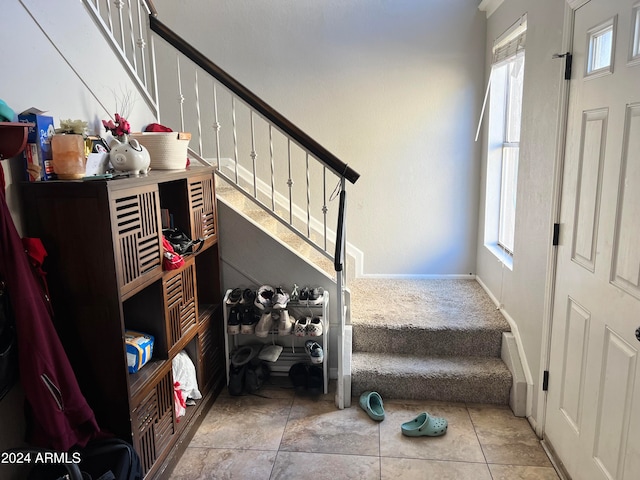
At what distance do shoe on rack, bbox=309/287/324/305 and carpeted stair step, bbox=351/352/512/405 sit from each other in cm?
46

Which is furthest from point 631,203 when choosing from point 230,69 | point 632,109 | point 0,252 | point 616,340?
point 230,69

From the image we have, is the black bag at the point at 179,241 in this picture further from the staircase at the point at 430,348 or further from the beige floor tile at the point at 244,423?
the staircase at the point at 430,348

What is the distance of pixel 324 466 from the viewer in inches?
90.7

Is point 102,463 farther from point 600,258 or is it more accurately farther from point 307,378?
point 600,258

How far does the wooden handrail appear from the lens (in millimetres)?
2736

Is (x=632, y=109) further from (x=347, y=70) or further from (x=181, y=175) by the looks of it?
(x=347, y=70)

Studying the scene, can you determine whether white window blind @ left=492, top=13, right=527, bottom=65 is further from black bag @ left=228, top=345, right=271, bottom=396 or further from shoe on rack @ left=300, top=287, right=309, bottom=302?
black bag @ left=228, top=345, right=271, bottom=396

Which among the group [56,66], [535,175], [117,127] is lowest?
[535,175]

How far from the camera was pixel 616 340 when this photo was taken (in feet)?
5.84

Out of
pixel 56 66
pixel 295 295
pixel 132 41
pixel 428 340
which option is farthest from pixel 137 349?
pixel 428 340

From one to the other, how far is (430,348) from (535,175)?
1.22 m

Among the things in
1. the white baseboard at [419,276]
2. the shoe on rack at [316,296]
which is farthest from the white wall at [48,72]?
the white baseboard at [419,276]

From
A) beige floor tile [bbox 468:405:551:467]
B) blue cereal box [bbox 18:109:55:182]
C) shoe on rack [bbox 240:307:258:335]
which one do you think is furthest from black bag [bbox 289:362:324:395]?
blue cereal box [bbox 18:109:55:182]

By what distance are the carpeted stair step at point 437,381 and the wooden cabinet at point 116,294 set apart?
1.10 metres
